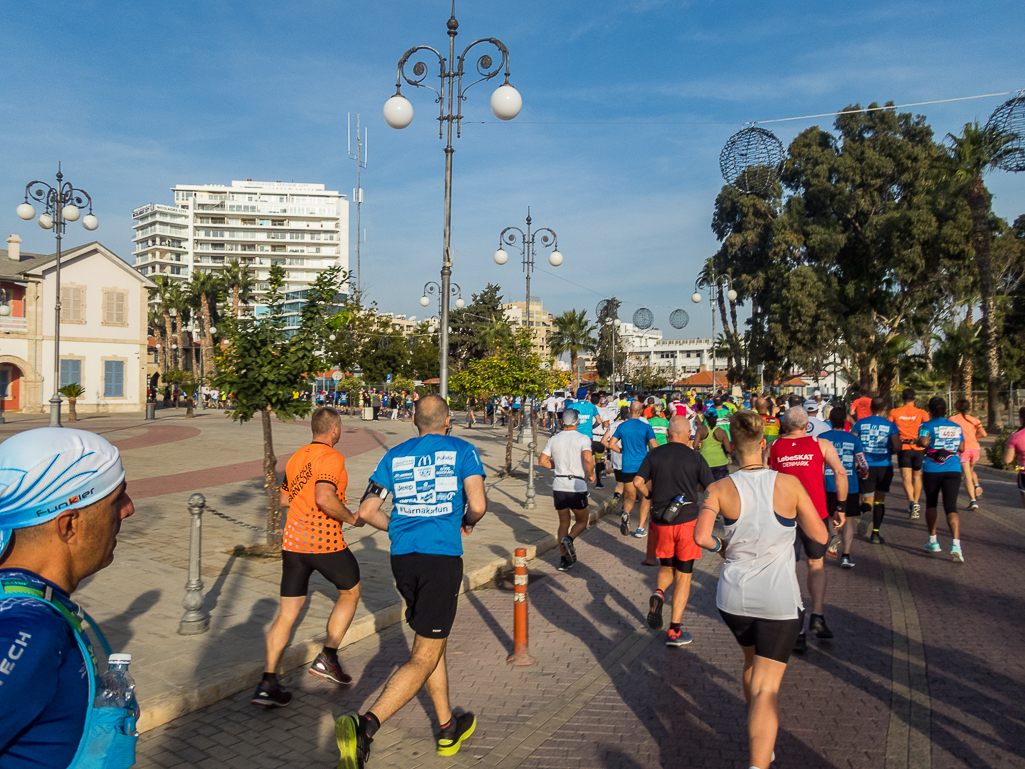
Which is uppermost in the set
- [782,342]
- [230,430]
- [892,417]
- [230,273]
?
[230,273]

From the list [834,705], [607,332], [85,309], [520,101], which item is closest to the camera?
[834,705]

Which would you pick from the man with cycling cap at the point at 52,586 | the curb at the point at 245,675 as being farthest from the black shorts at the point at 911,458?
the man with cycling cap at the point at 52,586

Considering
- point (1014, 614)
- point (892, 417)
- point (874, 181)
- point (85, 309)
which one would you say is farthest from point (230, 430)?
point (874, 181)

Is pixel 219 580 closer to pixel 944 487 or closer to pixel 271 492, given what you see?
pixel 271 492

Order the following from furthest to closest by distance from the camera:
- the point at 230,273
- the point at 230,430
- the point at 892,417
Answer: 1. the point at 230,273
2. the point at 230,430
3. the point at 892,417

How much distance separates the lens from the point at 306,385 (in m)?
8.55

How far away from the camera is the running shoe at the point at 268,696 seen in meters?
4.61

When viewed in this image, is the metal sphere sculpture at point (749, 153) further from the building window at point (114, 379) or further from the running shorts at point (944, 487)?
the building window at point (114, 379)

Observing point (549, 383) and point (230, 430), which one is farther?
point (230, 430)

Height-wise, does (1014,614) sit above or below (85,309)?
below

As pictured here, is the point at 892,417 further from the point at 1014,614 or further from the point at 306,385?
the point at 306,385

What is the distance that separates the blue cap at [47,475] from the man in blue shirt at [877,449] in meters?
9.66

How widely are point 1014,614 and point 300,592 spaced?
6344 millimetres

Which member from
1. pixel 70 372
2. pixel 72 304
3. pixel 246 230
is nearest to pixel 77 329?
pixel 72 304
